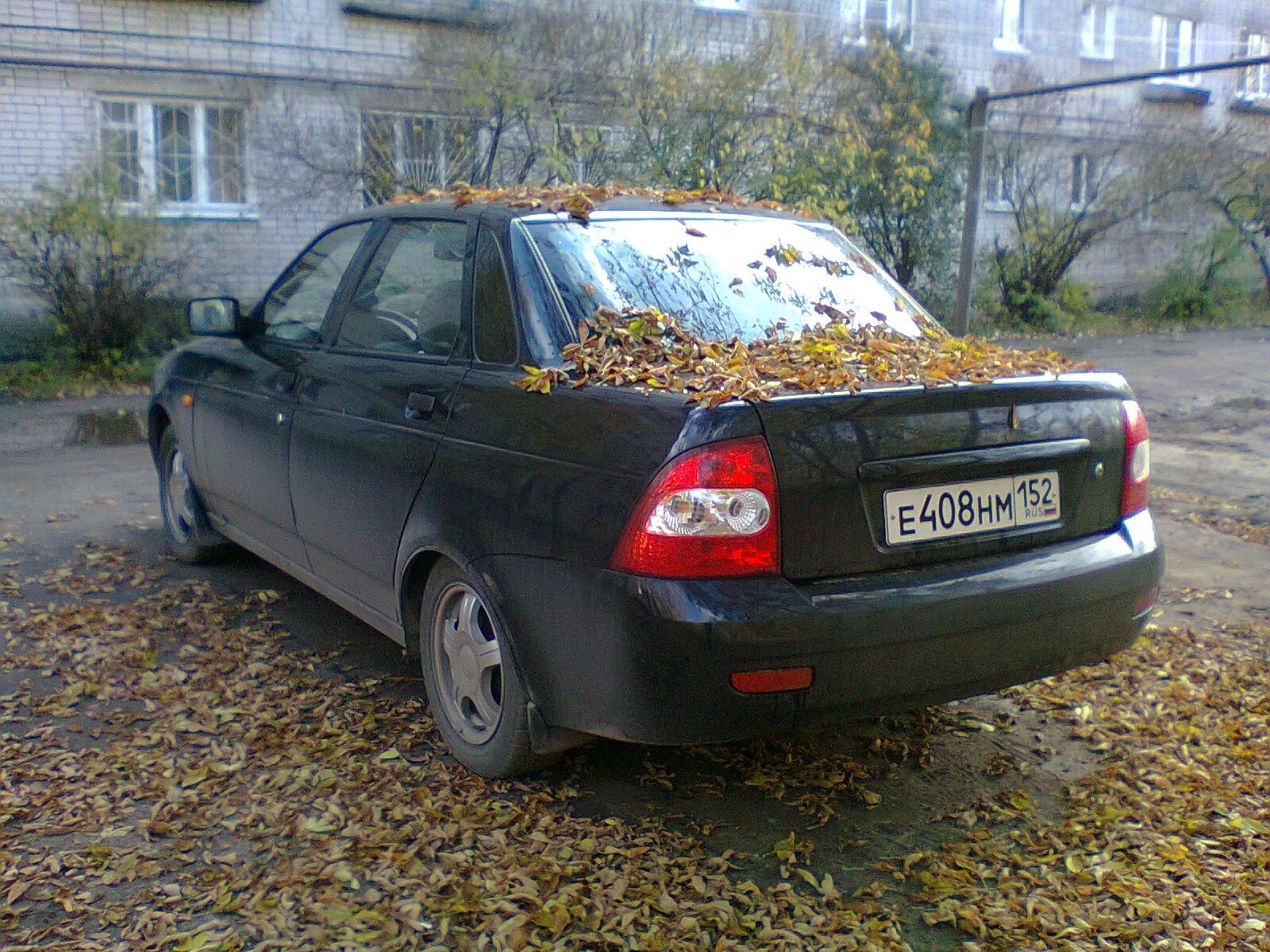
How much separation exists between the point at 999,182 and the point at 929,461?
18.5m

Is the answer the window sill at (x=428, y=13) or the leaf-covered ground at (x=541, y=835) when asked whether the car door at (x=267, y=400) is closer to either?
the leaf-covered ground at (x=541, y=835)

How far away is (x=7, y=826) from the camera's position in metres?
3.35

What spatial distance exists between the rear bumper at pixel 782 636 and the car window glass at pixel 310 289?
1.70 metres

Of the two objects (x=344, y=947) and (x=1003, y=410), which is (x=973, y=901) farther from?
(x=344, y=947)

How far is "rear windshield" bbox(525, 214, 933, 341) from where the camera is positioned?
12.1 ft

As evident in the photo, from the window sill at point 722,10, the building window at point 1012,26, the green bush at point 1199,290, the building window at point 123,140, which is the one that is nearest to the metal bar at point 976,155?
the window sill at point 722,10

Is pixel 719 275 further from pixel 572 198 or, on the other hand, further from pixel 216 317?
pixel 216 317

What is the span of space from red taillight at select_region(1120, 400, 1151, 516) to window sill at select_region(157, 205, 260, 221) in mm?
13168

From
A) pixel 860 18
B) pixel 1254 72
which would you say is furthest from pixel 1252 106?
pixel 860 18

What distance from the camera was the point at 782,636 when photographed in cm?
292

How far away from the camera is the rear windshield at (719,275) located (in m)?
3.69

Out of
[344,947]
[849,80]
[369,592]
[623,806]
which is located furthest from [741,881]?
[849,80]

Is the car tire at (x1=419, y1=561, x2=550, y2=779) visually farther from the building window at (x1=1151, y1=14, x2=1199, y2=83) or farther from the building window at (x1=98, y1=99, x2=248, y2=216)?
the building window at (x1=1151, y1=14, x2=1199, y2=83)

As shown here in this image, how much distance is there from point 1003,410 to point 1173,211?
21.2 metres
